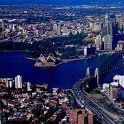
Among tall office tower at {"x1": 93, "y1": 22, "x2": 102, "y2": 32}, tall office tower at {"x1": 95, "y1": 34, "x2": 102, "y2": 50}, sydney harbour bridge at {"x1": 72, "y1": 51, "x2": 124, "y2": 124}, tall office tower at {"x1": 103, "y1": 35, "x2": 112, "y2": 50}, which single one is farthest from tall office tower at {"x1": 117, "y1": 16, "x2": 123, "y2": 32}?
sydney harbour bridge at {"x1": 72, "y1": 51, "x2": 124, "y2": 124}

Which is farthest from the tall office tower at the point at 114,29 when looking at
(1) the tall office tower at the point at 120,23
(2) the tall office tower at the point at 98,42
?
(2) the tall office tower at the point at 98,42

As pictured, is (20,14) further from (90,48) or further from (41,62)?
(41,62)

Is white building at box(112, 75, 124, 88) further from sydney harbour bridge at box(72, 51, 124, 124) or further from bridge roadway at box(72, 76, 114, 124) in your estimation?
bridge roadway at box(72, 76, 114, 124)

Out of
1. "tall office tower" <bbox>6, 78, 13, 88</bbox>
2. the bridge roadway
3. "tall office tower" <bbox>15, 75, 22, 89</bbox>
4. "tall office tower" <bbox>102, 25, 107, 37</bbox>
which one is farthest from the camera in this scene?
"tall office tower" <bbox>102, 25, 107, 37</bbox>

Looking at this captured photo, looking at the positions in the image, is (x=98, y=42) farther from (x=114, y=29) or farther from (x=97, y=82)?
(x=97, y=82)

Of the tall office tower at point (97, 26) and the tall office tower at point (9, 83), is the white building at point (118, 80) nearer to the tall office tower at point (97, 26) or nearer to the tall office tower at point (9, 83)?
the tall office tower at point (9, 83)

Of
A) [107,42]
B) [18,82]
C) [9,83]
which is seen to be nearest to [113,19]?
[107,42]
